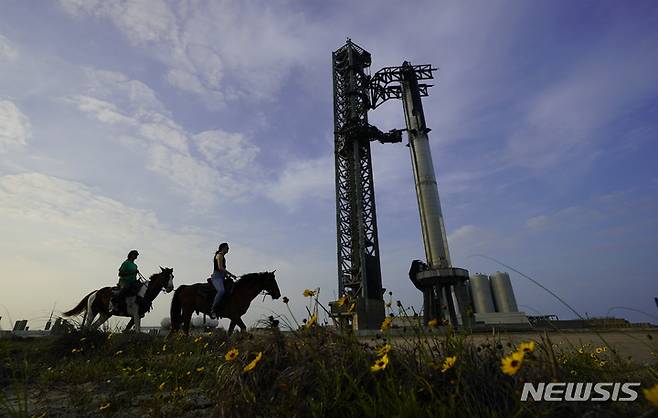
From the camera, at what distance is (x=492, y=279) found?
40.4 m

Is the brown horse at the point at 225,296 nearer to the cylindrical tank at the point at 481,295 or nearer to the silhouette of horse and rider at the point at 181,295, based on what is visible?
the silhouette of horse and rider at the point at 181,295

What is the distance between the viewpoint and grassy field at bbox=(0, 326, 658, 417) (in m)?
2.10

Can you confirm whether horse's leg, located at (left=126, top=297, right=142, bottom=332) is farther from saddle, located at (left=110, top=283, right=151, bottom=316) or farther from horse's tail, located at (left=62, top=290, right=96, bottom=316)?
horse's tail, located at (left=62, top=290, right=96, bottom=316)

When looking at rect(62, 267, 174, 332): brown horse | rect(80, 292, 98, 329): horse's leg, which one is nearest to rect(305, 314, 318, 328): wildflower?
rect(62, 267, 174, 332): brown horse

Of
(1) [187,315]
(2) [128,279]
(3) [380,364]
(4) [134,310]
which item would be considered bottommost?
(3) [380,364]

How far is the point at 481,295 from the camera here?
39.0m

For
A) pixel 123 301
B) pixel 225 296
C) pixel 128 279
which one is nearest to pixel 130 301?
pixel 123 301

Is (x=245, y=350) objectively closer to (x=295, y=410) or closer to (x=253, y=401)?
(x=253, y=401)

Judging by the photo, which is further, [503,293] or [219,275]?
[503,293]

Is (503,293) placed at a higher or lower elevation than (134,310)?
higher

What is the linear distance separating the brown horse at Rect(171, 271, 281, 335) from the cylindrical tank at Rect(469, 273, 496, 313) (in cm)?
3412

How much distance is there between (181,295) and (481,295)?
3651 centimetres

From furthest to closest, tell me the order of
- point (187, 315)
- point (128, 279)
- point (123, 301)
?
point (128, 279)
point (123, 301)
point (187, 315)

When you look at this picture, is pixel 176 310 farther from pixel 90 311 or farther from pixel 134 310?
pixel 90 311
